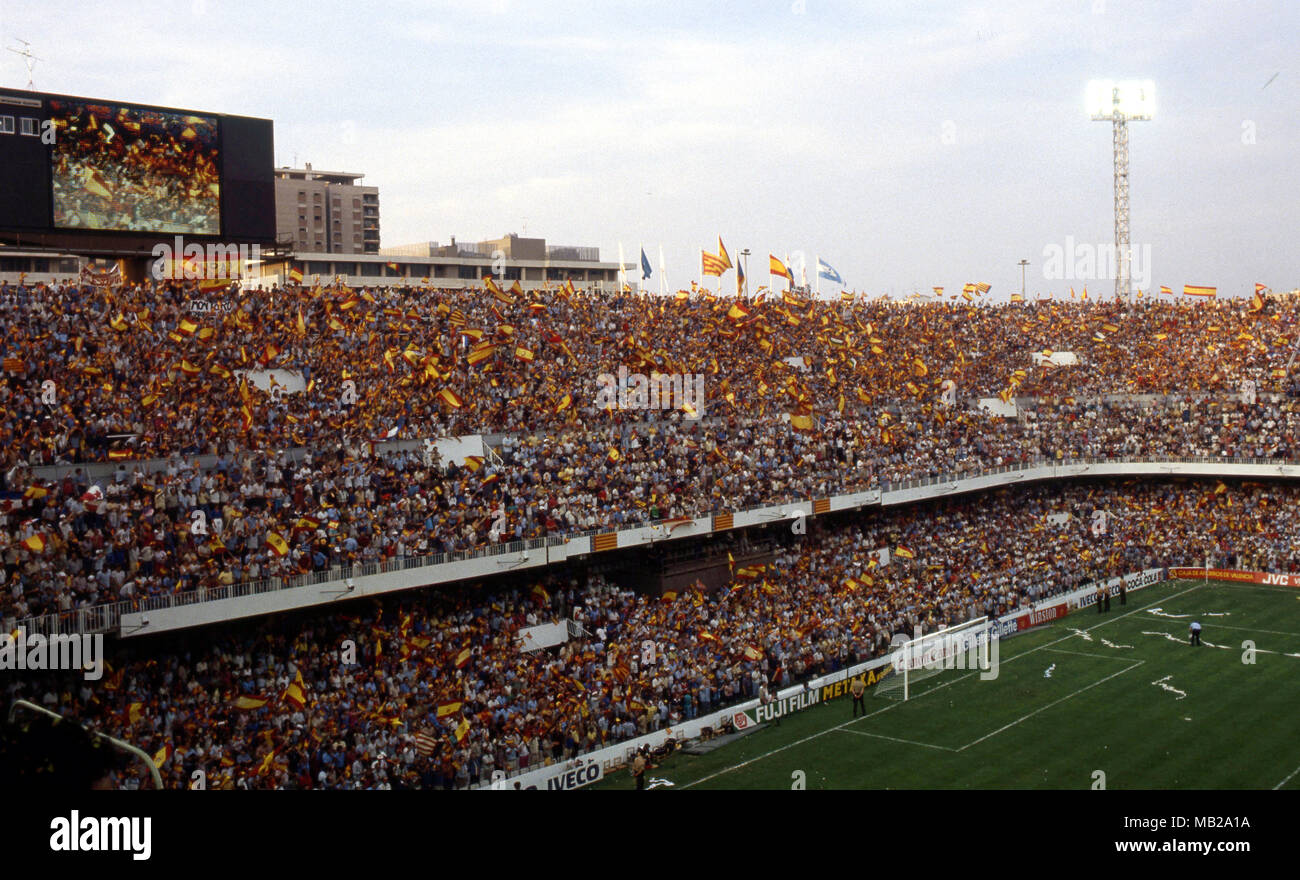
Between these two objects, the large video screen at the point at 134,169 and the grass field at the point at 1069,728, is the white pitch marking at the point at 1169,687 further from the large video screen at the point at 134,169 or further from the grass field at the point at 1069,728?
the large video screen at the point at 134,169

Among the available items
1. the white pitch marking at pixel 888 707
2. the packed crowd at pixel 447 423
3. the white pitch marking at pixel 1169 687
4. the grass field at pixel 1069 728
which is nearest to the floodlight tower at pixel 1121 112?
the packed crowd at pixel 447 423

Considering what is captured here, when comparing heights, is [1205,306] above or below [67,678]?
above

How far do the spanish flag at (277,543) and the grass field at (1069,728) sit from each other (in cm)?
899

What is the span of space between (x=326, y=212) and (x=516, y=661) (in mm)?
82180

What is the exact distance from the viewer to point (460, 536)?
28609mm

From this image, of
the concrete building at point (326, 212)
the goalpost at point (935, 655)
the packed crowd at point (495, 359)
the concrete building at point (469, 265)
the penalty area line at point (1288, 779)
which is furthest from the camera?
the concrete building at point (326, 212)

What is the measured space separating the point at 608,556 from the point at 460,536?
22.4ft

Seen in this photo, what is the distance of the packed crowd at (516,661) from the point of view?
21.7 meters

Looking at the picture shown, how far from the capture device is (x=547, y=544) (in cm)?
2998
